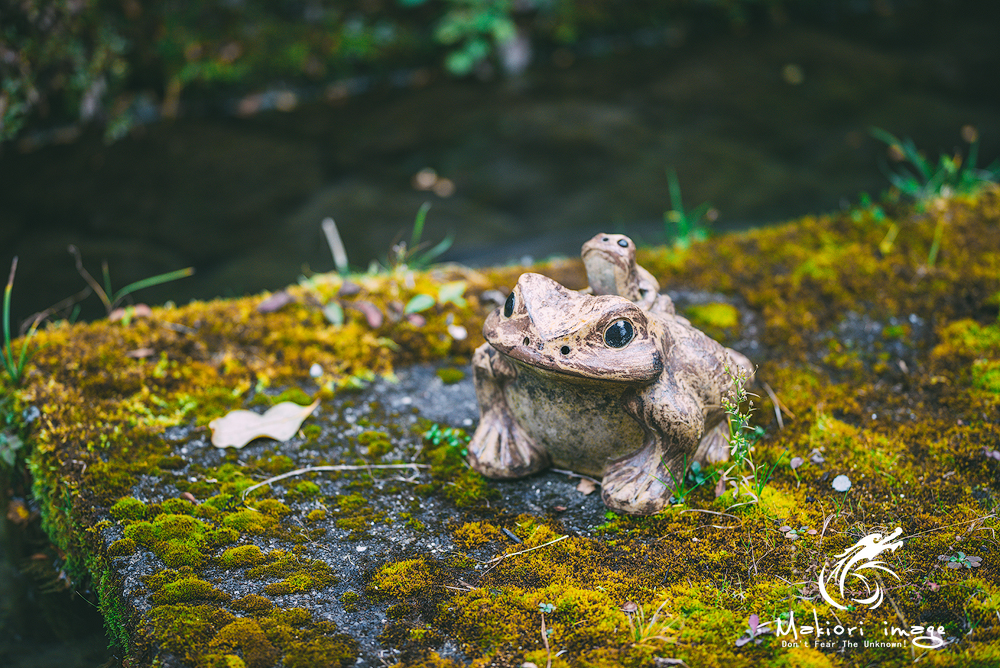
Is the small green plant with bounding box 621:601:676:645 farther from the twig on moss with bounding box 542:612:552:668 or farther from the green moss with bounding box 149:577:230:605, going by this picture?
the green moss with bounding box 149:577:230:605

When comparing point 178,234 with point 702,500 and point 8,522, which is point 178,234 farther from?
point 702,500

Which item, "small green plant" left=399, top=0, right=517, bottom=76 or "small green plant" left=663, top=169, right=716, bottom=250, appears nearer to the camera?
"small green plant" left=663, top=169, right=716, bottom=250

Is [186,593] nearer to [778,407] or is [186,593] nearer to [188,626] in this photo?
[188,626]

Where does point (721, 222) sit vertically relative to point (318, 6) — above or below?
below

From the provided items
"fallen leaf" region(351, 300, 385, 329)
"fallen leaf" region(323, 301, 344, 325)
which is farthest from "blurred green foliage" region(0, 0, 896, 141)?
"fallen leaf" region(351, 300, 385, 329)

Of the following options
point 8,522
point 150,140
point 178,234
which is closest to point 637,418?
point 8,522
